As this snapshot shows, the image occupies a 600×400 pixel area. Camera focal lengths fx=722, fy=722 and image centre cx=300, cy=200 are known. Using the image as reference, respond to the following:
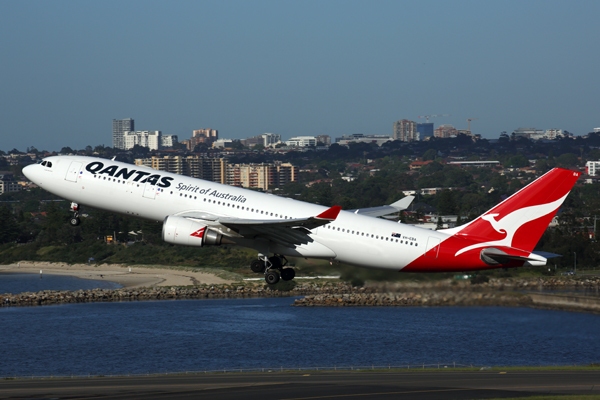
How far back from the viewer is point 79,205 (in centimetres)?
4550

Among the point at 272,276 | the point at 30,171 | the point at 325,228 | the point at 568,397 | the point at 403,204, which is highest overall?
the point at 30,171

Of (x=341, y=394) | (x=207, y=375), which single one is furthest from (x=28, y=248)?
(x=341, y=394)

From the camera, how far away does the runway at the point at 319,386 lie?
5419 centimetres

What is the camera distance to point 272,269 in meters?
42.8

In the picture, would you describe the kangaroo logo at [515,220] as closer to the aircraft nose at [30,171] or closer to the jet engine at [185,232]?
the jet engine at [185,232]

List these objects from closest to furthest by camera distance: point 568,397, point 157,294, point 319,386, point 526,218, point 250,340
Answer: point 526,218
point 568,397
point 319,386
point 250,340
point 157,294

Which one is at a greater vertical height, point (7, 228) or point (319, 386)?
point (7, 228)

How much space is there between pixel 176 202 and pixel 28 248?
13012 cm

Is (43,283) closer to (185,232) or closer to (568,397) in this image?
(185,232)

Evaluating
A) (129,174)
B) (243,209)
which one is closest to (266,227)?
(243,209)

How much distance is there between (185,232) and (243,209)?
11.9 feet

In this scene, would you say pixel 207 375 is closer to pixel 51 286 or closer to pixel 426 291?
pixel 426 291

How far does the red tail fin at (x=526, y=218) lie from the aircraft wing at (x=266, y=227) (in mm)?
9590

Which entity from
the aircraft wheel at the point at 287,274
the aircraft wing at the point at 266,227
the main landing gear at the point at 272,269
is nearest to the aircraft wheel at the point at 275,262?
the main landing gear at the point at 272,269
